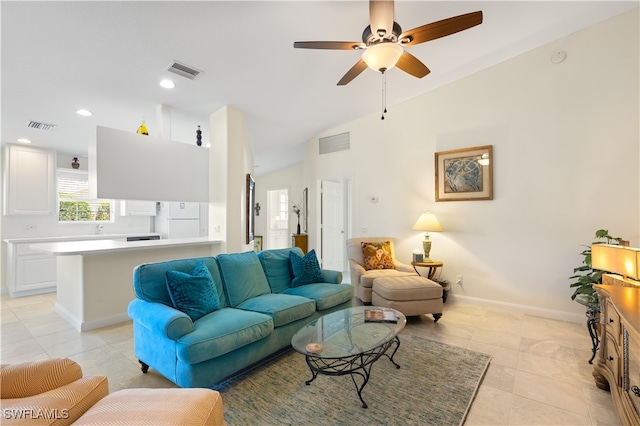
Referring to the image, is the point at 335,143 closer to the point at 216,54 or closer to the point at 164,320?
the point at 216,54

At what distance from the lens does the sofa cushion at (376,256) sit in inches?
166

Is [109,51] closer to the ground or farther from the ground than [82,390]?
farther from the ground

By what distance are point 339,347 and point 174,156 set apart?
3.18 metres

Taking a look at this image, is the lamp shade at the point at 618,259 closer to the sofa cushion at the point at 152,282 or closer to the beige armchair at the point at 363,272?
the beige armchair at the point at 363,272

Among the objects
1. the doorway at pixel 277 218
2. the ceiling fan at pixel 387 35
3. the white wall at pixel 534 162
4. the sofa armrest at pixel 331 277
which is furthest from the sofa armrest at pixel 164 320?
the doorway at pixel 277 218

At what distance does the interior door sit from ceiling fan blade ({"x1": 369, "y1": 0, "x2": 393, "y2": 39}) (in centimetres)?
393

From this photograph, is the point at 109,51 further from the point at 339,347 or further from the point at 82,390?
the point at 339,347

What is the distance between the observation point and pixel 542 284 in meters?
3.66

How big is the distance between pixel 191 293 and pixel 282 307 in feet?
2.43

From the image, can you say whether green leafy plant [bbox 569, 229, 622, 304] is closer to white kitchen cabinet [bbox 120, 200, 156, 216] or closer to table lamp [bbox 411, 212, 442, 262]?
table lamp [bbox 411, 212, 442, 262]

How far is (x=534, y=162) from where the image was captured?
3715 mm

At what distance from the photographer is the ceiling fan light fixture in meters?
2.12

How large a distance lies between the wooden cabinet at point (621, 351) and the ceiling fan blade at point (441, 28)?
75.8 inches

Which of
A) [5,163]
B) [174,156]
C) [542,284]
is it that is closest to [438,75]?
[542,284]
